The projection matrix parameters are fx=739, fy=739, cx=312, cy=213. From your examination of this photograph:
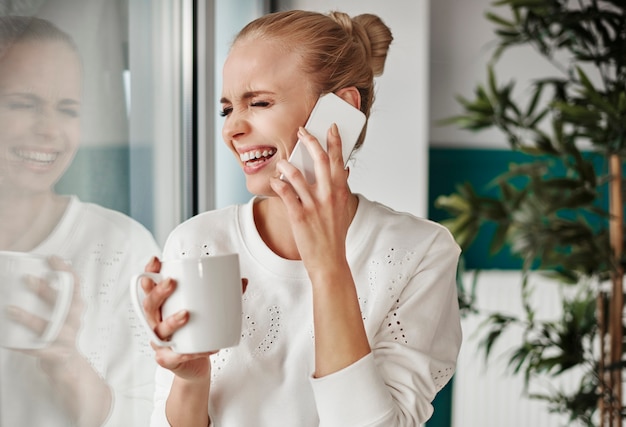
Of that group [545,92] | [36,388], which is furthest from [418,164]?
[36,388]

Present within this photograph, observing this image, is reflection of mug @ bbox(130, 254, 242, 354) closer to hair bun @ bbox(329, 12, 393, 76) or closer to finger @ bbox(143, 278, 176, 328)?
finger @ bbox(143, 278, 176, 328)

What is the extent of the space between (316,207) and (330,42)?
24 cm

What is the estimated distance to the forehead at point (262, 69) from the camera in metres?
0.85

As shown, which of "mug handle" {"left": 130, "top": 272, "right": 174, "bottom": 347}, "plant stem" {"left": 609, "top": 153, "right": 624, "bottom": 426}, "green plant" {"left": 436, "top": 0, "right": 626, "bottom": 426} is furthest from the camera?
"plant stem" {"left": 609, "top": 153, "right": 624, "bottom": 426}

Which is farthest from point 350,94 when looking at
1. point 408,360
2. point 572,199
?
point 572,199

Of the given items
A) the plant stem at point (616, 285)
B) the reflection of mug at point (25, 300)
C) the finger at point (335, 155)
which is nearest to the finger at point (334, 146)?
the finger at point (335, 155)

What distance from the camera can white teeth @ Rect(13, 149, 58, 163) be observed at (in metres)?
0.70

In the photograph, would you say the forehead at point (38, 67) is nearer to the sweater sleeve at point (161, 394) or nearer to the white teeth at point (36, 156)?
the white teeth at point (36, 156)

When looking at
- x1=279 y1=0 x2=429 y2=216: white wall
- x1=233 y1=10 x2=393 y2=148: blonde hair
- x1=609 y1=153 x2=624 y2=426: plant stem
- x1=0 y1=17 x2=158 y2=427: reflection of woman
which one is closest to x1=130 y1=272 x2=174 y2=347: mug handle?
x1=0 y1=17 x2=158 y2=427: reflection of woman

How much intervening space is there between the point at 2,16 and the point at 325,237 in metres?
0.37

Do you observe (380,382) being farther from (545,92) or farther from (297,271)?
(545,92)

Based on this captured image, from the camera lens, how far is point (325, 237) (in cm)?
77

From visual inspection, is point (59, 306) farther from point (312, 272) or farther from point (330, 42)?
point (330, 42)

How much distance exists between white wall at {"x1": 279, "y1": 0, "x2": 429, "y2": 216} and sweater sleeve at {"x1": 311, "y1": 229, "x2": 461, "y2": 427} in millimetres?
1073
